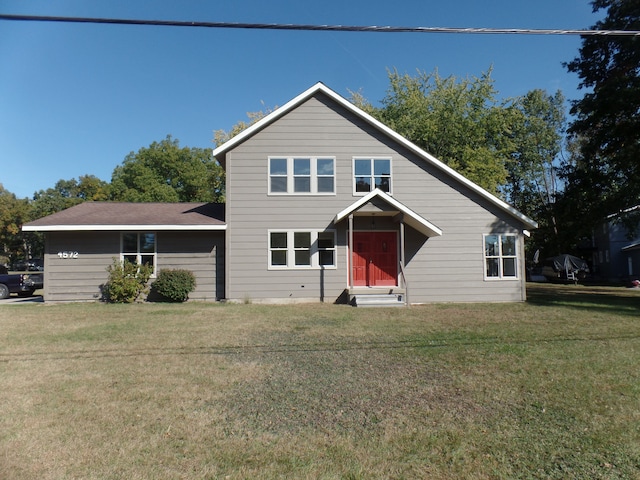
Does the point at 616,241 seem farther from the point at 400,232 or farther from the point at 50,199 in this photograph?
the point at 50,199

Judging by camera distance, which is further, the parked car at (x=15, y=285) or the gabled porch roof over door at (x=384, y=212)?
the parked car at (x=15, y=285)

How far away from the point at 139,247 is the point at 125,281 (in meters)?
1.47

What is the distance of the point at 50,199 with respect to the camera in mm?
62500

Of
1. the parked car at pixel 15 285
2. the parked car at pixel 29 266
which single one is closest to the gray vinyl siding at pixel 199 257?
the parked car at pixel 15 285

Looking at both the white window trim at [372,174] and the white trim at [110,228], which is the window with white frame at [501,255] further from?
the white trim at [110,228]

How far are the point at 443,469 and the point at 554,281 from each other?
112ft

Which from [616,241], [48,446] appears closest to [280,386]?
[48,446]

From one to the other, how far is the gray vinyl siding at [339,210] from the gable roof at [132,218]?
1.45m

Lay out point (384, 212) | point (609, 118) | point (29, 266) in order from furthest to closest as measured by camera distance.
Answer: point (29, 266), point (609, 118), point (384, 212)

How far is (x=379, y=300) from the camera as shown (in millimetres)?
14609

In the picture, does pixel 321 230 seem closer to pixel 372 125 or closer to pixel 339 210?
pixel 339 210

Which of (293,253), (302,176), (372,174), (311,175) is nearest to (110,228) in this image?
(293,253)

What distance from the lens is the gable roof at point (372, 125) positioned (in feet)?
50.5

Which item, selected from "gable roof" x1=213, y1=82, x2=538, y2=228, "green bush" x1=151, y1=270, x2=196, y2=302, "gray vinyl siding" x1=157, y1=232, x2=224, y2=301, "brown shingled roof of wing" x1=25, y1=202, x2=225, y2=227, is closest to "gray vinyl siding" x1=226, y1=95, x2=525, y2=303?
"gable roof" x1=213, y1=82, x2=538, y2=228
